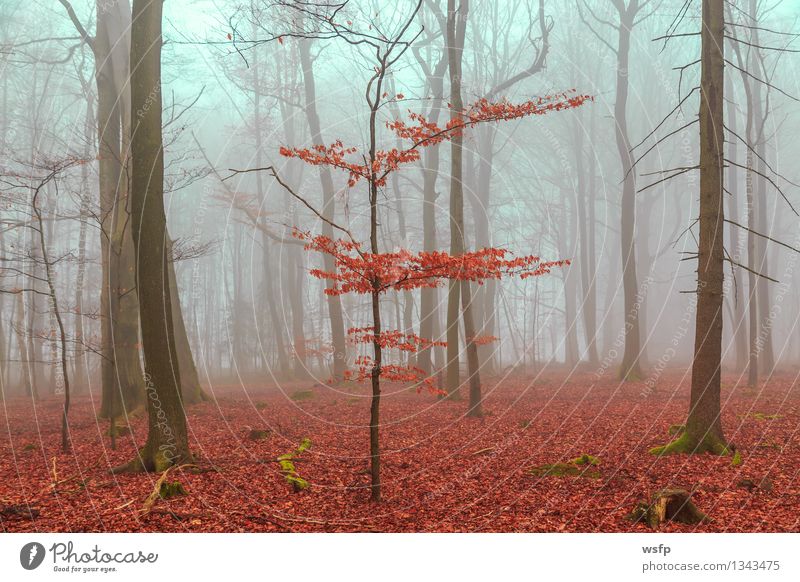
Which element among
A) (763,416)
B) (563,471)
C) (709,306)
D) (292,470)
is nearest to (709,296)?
(709,306)

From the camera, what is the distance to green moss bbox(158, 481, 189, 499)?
8.05m

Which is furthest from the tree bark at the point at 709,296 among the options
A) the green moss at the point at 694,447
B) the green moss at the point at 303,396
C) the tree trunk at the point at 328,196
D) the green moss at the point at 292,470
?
the tree trunk at the point at 328,196

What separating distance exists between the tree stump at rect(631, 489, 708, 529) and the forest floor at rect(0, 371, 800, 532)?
0.11 m

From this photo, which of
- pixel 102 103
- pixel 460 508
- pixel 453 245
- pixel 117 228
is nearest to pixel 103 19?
pixel 102 103

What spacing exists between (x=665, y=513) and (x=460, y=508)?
2471 millimetres

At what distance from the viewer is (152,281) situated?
9328 mm

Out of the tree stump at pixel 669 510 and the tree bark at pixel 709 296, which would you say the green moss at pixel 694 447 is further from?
the tree stump at pixel 669 510

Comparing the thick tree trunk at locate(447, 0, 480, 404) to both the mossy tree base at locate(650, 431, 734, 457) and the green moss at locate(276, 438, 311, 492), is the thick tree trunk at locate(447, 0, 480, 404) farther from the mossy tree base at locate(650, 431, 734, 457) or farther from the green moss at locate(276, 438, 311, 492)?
the mossy tree base at locate(650, 431, 734, 457)

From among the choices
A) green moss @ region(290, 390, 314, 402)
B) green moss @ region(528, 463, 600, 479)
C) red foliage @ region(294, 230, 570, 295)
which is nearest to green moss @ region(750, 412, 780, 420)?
green moss @ region(528, 463, 600, 479)

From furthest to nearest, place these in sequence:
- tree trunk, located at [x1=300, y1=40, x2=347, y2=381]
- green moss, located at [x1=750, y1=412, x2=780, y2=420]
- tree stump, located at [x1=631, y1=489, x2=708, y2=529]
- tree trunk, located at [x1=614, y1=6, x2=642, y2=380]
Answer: tree trunk, located at [x1=300, y1=40, x2=347, y2=381]
tree trunk, located at [x1=614, y1=6, x2=642, y2=380]
green moss, located at [x1=750, y1=412, x2=780, y2=420]
tree stump, located at [x1=631, y1=489, x2=708, y2=529]

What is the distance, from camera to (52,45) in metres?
27.4

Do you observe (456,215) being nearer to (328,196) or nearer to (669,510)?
(669,510)

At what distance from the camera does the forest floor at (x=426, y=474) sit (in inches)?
289

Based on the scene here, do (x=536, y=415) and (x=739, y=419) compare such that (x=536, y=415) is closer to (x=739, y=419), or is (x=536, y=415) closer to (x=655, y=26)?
(x=739, y=419)
